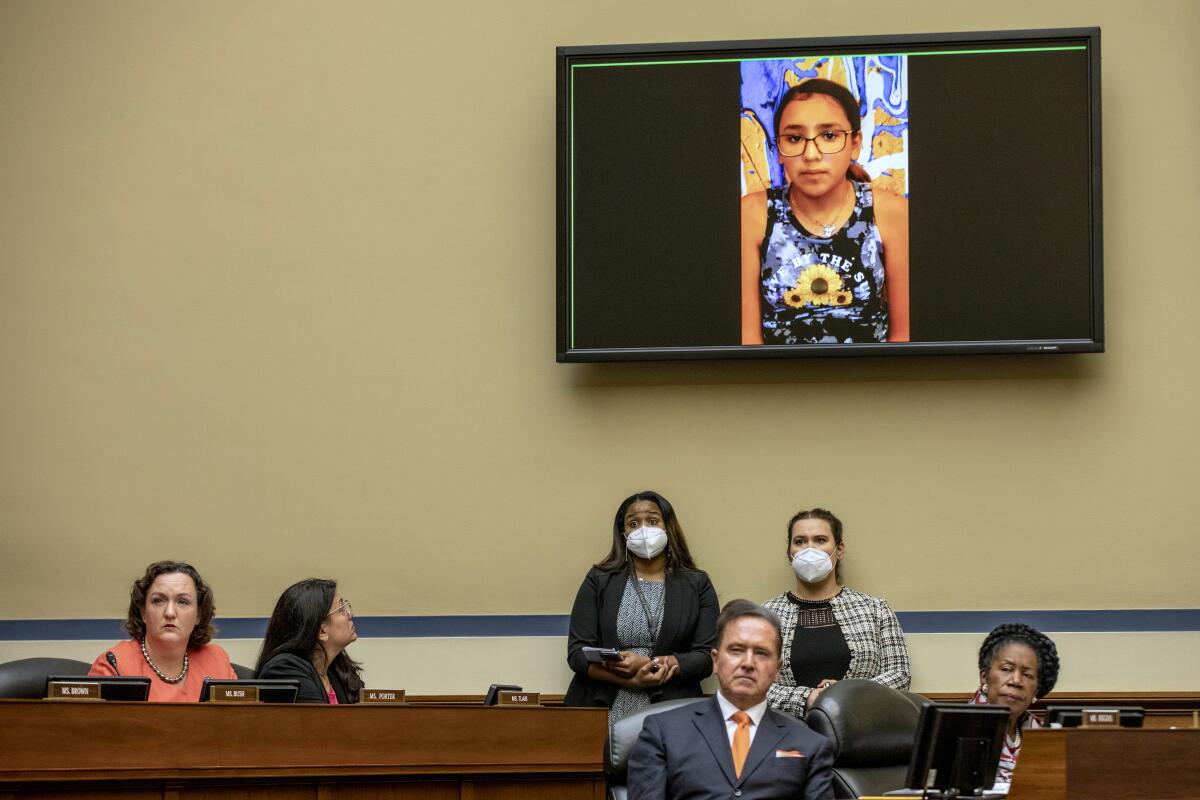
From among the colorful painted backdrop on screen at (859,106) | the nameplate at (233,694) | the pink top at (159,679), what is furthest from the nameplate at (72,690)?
the colorful painted backdrop on screen at (859,106)

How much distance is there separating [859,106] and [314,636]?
3.16 m

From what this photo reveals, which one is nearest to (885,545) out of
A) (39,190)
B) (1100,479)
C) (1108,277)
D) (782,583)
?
(782,583)

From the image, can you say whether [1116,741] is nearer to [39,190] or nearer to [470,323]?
[470,323]

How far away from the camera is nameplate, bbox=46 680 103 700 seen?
4.18 m

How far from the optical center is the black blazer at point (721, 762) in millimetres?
4039

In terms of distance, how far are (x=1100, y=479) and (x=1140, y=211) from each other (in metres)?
1.15

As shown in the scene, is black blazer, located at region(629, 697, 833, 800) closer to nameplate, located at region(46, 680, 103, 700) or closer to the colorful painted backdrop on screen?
nameplate, located at region(46, 680, 103, 700)

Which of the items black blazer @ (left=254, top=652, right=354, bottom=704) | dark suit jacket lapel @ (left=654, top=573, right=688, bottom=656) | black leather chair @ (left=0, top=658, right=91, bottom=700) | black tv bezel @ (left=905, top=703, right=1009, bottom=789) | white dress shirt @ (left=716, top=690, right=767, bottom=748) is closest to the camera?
black tv bezel @ (left=905, top=703, right=1009, bottom=789)

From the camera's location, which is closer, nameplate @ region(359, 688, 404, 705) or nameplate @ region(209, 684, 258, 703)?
nameplate @ region(209, 684, 258, 703)

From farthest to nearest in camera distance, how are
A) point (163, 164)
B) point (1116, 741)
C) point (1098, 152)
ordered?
point (163, 164) < point (1098, 152) < point (1116, 741)

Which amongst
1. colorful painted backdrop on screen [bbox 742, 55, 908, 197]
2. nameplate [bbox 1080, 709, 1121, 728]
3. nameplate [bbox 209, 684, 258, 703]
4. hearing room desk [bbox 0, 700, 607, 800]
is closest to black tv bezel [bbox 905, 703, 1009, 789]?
nameplate [bbox 1080, 709, 1121, 728]

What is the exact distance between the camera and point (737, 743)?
4.13 metres

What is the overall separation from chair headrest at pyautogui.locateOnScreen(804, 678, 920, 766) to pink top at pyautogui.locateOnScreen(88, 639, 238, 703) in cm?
210

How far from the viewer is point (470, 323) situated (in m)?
6.48
